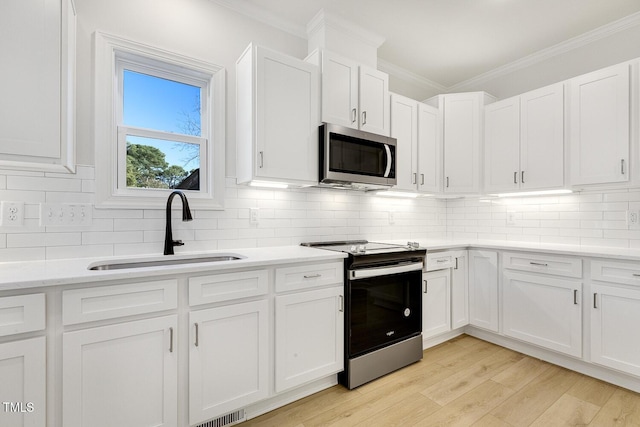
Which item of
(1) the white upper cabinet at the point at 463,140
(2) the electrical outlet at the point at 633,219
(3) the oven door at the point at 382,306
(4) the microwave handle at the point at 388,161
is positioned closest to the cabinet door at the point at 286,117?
(4) the microwave handle at the point at 388,161

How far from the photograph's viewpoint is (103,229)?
1.83 m

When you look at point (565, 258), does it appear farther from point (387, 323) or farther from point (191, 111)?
point (191, 111)

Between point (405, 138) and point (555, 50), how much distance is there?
1649mm

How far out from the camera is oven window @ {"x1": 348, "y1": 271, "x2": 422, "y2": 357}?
2.08m

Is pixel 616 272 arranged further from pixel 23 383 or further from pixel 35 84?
pixel 35 84

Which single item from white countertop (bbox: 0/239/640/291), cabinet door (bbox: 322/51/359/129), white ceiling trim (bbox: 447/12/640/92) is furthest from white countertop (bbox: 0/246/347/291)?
white ceiling trim (bbox: 447/12/640/92)

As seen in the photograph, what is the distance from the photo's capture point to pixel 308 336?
1.90 meters

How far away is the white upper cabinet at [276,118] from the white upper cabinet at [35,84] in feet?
3.15

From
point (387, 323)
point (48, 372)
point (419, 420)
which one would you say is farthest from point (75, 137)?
point (419, 420)

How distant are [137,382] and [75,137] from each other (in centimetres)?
139

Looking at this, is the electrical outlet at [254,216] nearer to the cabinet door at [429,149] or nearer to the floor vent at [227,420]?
the floor vent at [227,420]

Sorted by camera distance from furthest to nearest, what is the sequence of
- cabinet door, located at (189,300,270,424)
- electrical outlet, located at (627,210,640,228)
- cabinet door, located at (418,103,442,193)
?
cabinet door, located at (418,103,442,193)
electrical outlet, located at (627,210,640,228)
cabinet door, located at (189,300,270,424)

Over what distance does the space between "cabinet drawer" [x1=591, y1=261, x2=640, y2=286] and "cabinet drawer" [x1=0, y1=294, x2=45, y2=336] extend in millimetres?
3206

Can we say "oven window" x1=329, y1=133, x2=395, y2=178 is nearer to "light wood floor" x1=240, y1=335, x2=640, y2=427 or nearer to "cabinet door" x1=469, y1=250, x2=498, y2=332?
"cabinet door" x1=469, y1=250, x2=498, y2=332
